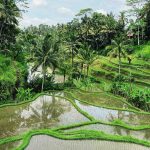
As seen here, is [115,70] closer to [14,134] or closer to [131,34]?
[131,34]

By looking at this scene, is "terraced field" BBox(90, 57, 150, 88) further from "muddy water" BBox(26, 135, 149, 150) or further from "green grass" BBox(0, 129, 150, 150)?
"muddy water" BBox(26, 135, 149, 150)

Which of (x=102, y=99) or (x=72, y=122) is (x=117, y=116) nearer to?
(x=72, y=122)

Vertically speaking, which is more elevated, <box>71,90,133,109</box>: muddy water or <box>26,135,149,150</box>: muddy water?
<box>71,90,133,109</box>: muddy water

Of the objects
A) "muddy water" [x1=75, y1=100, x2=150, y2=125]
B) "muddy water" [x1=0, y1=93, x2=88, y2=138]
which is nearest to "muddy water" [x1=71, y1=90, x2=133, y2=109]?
"muddy water" [x1=75, y1=100, x2=150, y2=125]

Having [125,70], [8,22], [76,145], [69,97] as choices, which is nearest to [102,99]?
[69,97]

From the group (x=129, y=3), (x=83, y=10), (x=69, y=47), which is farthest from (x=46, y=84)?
(x=83, y=10)

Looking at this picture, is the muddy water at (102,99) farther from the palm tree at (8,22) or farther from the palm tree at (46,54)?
the palm tree at (8,22)
